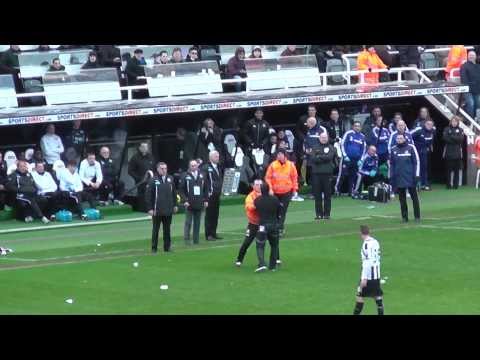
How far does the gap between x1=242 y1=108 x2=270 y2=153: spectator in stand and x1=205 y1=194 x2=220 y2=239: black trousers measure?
23.0 feet

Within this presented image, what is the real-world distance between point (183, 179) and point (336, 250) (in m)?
3.62

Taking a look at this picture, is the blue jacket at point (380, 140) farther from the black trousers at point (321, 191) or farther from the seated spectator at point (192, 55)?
the seated spectator at point (192, 55)

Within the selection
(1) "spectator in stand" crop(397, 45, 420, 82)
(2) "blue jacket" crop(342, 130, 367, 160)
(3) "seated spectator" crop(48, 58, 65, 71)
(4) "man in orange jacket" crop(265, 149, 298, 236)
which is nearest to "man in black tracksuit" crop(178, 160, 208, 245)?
(4) "man in orange jacket" crop(265, 149, 298, 236)

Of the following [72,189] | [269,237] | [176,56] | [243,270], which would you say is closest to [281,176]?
[243,270]

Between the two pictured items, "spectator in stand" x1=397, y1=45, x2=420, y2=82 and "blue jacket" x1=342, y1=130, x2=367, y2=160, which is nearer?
"blue jacket" x1=342, y1=130, x2=367, y2=160

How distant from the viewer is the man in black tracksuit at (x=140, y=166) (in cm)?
2778

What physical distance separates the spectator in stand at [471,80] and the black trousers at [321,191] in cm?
901

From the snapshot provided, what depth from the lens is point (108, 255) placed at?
834 inches

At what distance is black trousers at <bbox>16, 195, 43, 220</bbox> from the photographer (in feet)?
84.7

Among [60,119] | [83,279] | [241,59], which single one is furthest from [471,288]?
[241,59]

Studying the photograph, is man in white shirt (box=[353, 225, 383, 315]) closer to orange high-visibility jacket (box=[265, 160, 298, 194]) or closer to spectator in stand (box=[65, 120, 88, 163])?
orange high-visibility jacket (box=[265, 160, 298, 194])

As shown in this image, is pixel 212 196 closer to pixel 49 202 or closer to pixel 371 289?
pixel 49 202

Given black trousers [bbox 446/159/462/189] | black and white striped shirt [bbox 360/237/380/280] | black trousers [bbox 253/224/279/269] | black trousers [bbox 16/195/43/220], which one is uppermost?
black and white striped shirt [bbox 360/237/380/280]

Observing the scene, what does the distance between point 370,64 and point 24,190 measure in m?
12.2
